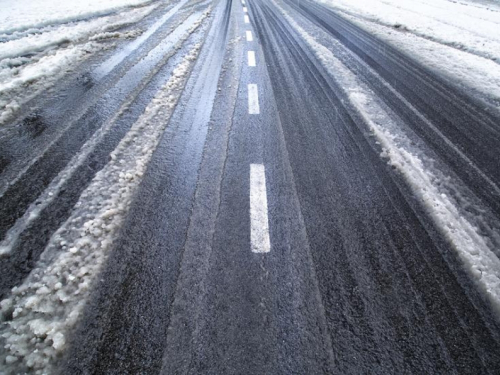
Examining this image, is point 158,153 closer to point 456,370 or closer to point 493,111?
point 456,370

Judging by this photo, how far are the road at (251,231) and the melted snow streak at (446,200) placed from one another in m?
0.06

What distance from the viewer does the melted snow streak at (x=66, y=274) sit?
205 centimetres

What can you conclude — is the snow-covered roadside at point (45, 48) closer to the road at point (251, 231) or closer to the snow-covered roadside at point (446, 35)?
the road at point (251, 231)

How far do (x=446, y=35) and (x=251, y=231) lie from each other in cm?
1172

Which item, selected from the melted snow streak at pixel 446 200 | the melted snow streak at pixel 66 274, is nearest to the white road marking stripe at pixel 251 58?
the melted snow streak at pixel 446 200

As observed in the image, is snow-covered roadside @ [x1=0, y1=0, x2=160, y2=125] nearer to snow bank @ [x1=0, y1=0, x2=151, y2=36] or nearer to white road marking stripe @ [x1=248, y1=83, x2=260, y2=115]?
snow bank @ [x1=0, y1=0, x2=151, y2=36]

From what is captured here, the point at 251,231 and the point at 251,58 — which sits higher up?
the point at 251,58

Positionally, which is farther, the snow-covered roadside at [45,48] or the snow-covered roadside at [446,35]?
the snow-covered roadside at [446,35]

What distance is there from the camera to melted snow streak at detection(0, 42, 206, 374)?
205 cm

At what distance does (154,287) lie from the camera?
2.48m

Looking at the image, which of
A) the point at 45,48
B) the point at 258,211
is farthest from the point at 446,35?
the point at 45,48

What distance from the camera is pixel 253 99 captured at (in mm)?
5684

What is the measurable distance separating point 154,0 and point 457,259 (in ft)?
61.8

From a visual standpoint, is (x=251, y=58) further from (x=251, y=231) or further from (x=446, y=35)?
(x=446, y=35)
